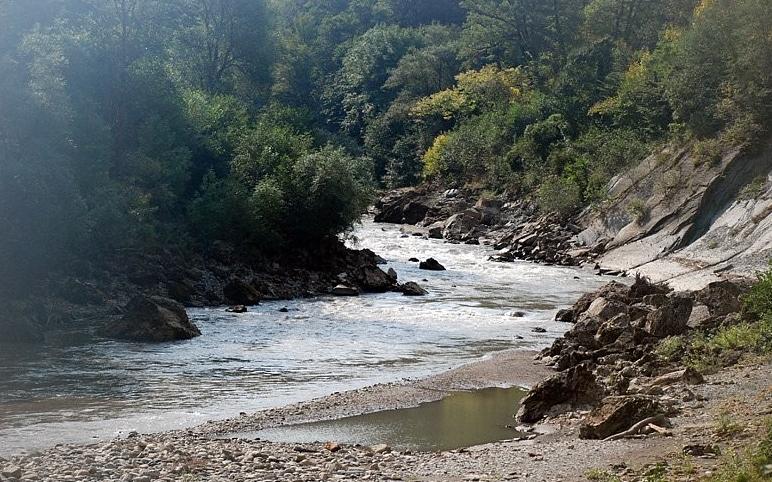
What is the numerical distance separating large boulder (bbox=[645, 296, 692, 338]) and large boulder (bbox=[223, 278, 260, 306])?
1699 cm

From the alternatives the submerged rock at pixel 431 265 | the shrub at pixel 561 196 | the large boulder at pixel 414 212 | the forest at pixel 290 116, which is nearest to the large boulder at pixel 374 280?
the forest at pixel 290 116

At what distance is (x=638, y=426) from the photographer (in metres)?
14.0

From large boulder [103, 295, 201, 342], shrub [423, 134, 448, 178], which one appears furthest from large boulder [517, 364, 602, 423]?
shrub [423, 134, 448, 178]

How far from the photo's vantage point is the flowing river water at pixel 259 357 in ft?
62.2

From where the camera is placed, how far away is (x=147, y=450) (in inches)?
572

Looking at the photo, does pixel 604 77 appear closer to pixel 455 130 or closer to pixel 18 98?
pixel 455 130

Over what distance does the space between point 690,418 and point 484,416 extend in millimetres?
4976

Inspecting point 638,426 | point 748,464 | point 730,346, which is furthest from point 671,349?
point 748,464

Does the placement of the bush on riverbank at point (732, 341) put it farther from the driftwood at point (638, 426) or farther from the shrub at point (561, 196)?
the shrub at point (561, 196)

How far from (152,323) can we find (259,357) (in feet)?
13.2

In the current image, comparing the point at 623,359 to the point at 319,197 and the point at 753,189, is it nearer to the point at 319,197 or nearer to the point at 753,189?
the point at 319,197

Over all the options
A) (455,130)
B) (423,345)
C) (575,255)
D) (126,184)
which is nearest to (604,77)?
(455,130)

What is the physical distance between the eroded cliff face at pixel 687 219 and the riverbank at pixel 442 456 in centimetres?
1901

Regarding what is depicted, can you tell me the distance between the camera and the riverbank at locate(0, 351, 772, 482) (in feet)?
40.9
